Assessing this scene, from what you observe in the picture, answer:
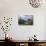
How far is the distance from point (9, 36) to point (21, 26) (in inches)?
19.2

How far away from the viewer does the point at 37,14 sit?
4266 millimetres

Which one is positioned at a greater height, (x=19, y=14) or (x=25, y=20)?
(x=19, y=14)

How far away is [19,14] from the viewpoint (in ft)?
13.9

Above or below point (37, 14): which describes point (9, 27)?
below

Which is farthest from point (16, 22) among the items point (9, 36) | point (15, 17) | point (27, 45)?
point (27, 45)

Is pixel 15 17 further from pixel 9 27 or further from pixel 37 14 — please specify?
pixel 37 14

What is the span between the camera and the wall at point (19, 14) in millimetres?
4203

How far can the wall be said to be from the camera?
4203 mm

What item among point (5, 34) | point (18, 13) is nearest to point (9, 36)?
point (5, 34)

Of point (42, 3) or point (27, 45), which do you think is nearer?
point (27, 45)

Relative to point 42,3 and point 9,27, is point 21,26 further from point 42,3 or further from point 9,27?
point 42,3

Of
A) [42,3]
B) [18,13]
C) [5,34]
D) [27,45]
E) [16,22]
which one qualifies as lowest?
[27,45]

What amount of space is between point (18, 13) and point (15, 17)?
0.16 metres

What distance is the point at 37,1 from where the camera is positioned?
432cm
